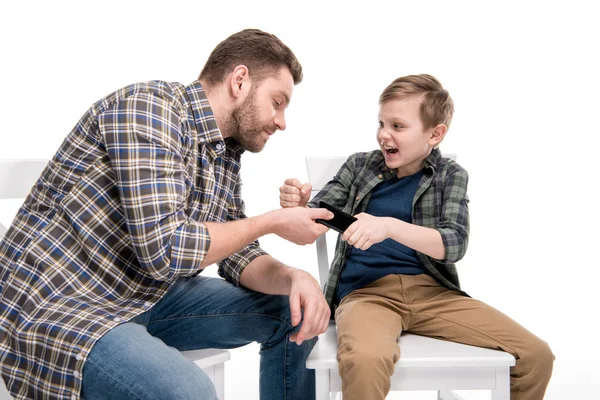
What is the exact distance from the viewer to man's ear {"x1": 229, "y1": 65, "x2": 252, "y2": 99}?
1560mm

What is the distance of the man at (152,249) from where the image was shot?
4.09 feet

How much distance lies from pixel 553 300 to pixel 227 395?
1.32m

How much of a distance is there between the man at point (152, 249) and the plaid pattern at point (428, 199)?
32cm

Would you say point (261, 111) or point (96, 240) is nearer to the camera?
point (96, 240)

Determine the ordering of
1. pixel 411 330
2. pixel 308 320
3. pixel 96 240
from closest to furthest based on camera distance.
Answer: pixel 96 240
pixel 308 320
pixel 411 330

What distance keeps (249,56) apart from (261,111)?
13cm

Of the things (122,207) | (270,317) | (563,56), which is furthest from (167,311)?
(563,56)

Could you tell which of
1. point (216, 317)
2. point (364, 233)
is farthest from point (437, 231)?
point (216, 317)

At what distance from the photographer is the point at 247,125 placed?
1.59m

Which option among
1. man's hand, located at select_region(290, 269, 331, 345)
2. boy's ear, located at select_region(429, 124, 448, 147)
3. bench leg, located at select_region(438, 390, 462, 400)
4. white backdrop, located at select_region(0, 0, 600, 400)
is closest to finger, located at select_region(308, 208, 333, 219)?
man's hand, located at select_region(290, 269, 331, 345)

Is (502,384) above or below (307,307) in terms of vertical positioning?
below

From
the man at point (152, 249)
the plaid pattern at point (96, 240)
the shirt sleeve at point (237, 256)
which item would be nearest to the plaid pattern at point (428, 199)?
the shirt sleeve at point (237, 256)

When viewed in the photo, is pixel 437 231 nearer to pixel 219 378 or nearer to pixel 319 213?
pixel 319 213

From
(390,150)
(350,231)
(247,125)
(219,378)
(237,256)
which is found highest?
(247,125)
